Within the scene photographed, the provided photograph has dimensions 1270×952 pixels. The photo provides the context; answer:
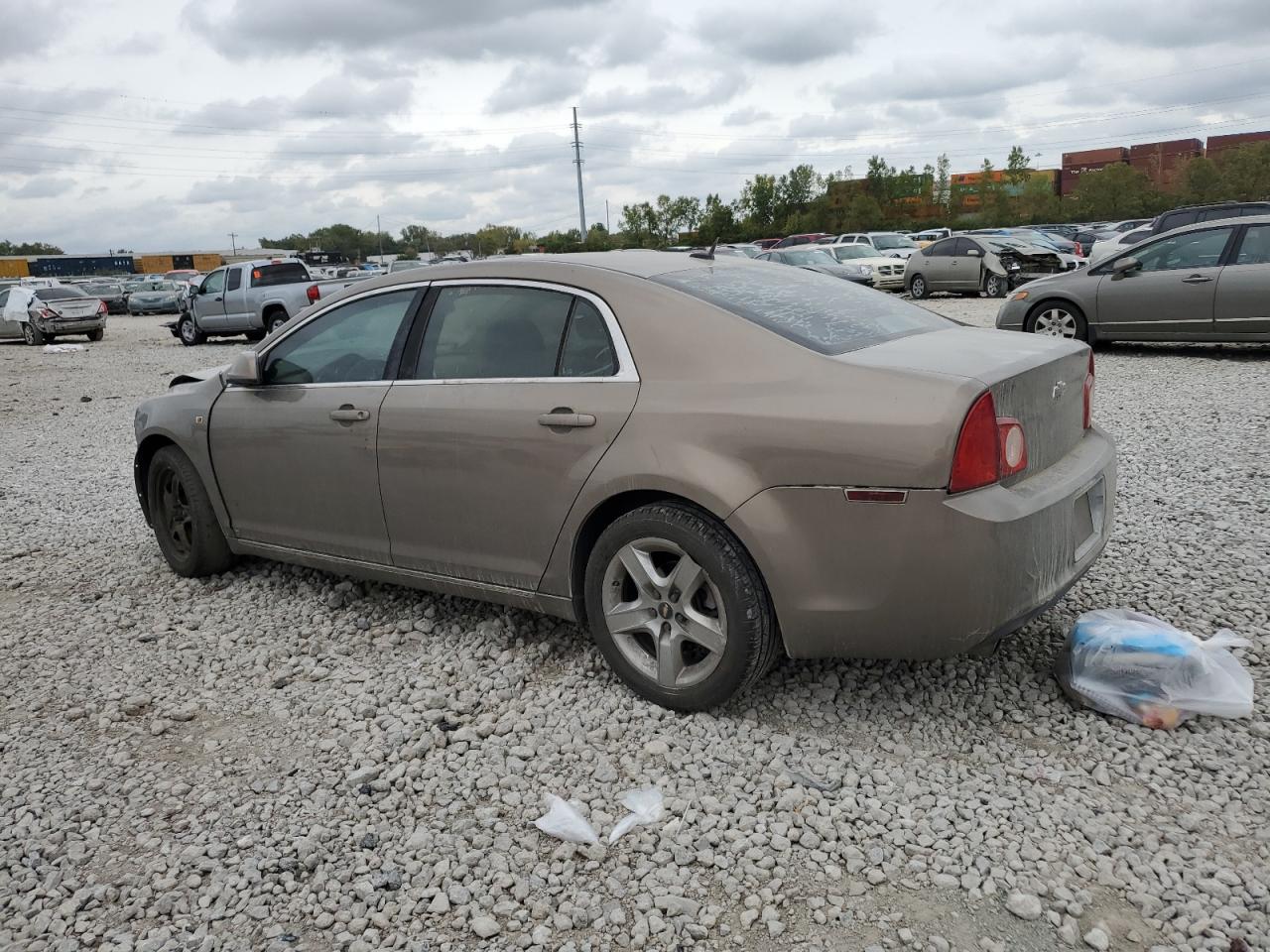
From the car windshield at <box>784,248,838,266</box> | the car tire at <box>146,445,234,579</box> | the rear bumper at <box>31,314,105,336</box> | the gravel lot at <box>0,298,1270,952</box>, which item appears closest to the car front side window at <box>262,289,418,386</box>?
the car tire at <box>146,445,234,579</box>

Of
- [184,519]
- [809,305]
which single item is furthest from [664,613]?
[184,519]

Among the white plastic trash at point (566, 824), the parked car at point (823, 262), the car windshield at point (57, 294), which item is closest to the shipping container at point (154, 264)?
the car windshield at point (57, 294)

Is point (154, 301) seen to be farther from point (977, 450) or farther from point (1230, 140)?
point (1230, 140)

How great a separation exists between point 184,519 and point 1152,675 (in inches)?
180

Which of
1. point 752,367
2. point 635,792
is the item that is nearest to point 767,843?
point 635,792

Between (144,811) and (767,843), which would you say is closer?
(767,843)

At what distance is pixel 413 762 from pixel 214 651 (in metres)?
1.52

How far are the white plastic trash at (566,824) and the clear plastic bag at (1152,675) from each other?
69.0 inches

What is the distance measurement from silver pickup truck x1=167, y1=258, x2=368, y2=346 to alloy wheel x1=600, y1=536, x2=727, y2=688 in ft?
62.8

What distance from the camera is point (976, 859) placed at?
2.71 metres

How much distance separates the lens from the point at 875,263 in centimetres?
2769

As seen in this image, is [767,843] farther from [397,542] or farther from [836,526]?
[397,542]

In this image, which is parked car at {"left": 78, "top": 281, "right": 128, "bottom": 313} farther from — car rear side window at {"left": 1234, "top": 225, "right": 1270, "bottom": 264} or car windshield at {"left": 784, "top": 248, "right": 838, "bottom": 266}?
car rear side window at {"left": 1234, "top": 225, "right": 1270, "bottom": 264}

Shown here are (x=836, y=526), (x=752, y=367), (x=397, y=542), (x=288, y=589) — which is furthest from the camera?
(x=288, y=589)
